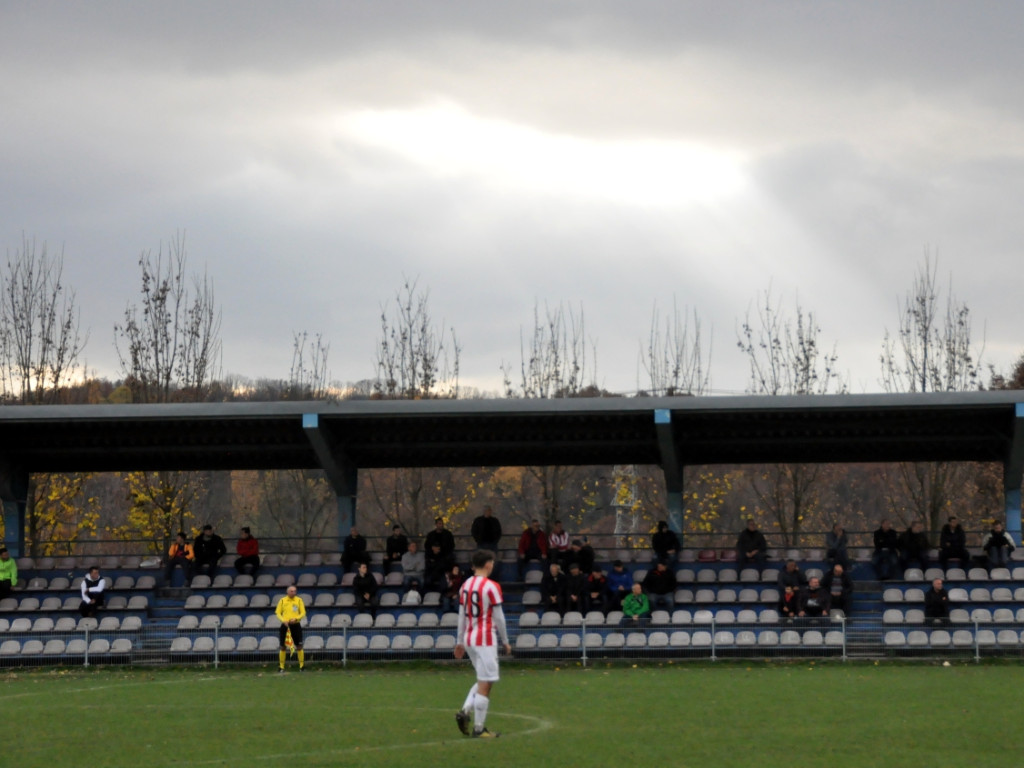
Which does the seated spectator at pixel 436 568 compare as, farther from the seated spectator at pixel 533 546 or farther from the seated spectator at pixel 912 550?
the seated spectator at pixel 912 550

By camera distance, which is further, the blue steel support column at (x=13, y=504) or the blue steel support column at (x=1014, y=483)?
the blue steel support column at (x=13, y=504)

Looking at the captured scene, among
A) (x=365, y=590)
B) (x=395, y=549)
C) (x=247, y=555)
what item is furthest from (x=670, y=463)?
(x=247, y=555)

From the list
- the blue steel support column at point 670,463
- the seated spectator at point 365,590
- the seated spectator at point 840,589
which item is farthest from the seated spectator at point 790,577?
the seated spectator at point 365,590

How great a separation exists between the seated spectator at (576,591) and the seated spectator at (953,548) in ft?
25.4

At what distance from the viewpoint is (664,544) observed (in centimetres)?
2795

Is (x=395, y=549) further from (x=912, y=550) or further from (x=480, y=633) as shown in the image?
(x=480, y=633)

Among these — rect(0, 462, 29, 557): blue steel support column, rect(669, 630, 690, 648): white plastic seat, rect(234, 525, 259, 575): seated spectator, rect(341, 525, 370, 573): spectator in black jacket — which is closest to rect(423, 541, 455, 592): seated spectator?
rect(341, 525, 370, 573): spectator in black jacket

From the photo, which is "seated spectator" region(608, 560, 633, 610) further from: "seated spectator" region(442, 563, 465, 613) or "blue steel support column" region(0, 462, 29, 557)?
"blue steel support column" region(0, 462, 29, 557)

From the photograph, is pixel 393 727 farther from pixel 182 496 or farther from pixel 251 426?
pixel 182 496

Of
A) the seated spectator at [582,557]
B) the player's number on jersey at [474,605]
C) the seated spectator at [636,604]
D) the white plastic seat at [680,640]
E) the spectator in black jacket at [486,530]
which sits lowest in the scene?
the white plastic seat at [680,640]

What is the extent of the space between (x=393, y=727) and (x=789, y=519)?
38.9 metres

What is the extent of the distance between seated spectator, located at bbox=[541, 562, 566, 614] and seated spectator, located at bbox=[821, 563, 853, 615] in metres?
5.15

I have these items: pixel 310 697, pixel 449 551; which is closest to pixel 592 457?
pixel 449 551

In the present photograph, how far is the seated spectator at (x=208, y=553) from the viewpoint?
29.0m
